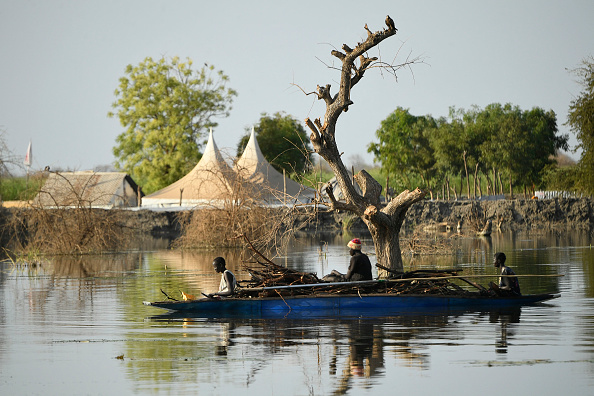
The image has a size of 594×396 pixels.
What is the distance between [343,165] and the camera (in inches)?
758

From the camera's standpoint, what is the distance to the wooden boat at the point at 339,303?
631 inches

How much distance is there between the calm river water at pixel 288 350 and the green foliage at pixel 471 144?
4098 centimetres

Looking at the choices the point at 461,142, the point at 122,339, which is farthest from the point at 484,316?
the point at 461,142

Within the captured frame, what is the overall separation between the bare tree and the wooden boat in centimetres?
304

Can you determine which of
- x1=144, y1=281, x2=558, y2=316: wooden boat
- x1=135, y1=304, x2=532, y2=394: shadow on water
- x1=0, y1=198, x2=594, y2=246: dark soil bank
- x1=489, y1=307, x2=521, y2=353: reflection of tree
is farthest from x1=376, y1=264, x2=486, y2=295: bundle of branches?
x1=0, y1=198, x2=594, y2=246: dark soil bank

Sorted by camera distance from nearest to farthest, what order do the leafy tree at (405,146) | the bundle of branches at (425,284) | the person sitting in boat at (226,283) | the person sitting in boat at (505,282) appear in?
the bundle of branches at (425,284)
the person sitting in boat at (226,283)
the person sitting in boat at (505,282)
the leafy tree at (405,146)

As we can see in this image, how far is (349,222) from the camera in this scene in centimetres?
5981

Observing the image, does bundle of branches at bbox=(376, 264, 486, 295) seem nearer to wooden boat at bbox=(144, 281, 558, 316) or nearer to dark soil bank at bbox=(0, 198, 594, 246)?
wooden boat at bbox=(144, 281, 558, 316)

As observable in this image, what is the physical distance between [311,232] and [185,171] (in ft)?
50.0

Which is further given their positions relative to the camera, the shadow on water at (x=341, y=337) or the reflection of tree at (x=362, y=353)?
the shadow on water at (x=341, y=337)

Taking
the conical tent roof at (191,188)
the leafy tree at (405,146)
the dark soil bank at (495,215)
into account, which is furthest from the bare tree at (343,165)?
the leafy tree at (405,146)

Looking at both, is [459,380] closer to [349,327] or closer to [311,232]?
[349,327]

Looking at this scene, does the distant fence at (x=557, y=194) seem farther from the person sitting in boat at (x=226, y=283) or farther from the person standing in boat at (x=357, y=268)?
the person sitting in boat at (x=226, y=283)

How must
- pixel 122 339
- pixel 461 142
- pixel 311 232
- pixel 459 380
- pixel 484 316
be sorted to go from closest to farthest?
pixel 459 380
pixel 122 339
pixel 484 316
pixel 311 232
pixel 461 142
